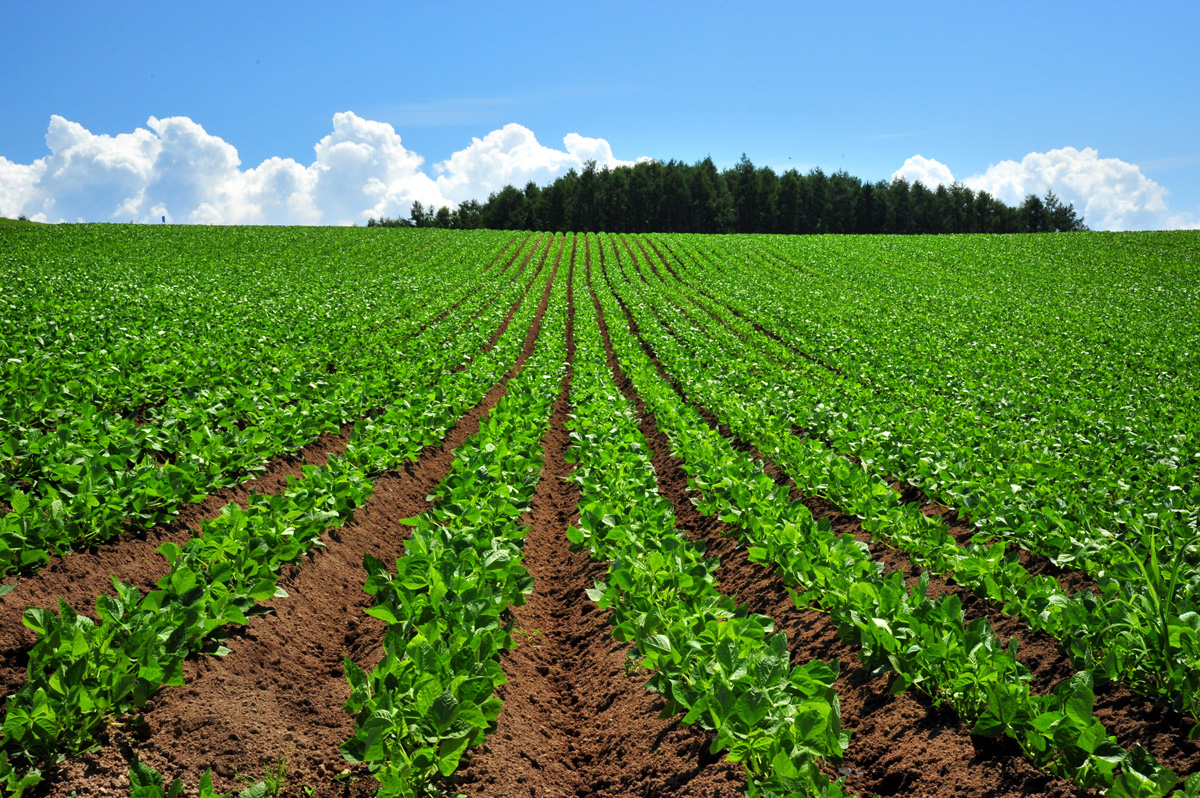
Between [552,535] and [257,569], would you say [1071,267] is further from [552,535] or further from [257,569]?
[257,569]

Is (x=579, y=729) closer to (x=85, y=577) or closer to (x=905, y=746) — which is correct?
(x=905, y=746)

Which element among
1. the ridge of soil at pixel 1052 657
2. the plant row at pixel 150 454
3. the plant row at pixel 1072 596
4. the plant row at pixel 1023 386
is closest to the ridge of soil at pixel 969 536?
the ridge of soil at pixel 1052 657

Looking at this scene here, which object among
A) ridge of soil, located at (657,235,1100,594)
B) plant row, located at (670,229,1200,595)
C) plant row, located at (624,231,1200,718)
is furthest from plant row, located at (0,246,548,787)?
ridge of soil, located at (657,235,1100,594)

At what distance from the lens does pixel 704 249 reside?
1997 inches

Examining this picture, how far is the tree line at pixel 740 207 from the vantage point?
286 ft

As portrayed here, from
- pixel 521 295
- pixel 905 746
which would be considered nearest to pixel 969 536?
pixel 905 746

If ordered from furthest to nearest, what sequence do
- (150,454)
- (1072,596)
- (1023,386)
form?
(1023,386) < (150,454) < (1072,596)

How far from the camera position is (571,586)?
5.66m

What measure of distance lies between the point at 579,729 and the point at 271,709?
176 cm

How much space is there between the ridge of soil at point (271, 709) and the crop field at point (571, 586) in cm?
2

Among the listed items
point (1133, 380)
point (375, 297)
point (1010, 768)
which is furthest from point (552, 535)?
point (375, 297)

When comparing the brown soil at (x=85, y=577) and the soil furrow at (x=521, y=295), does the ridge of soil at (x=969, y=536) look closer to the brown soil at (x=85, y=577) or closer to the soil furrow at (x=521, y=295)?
the brown soil at (x=85, y=577)

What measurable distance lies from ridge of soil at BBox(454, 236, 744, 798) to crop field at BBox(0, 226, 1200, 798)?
0.02 m

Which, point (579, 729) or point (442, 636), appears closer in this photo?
point (442, 636)
